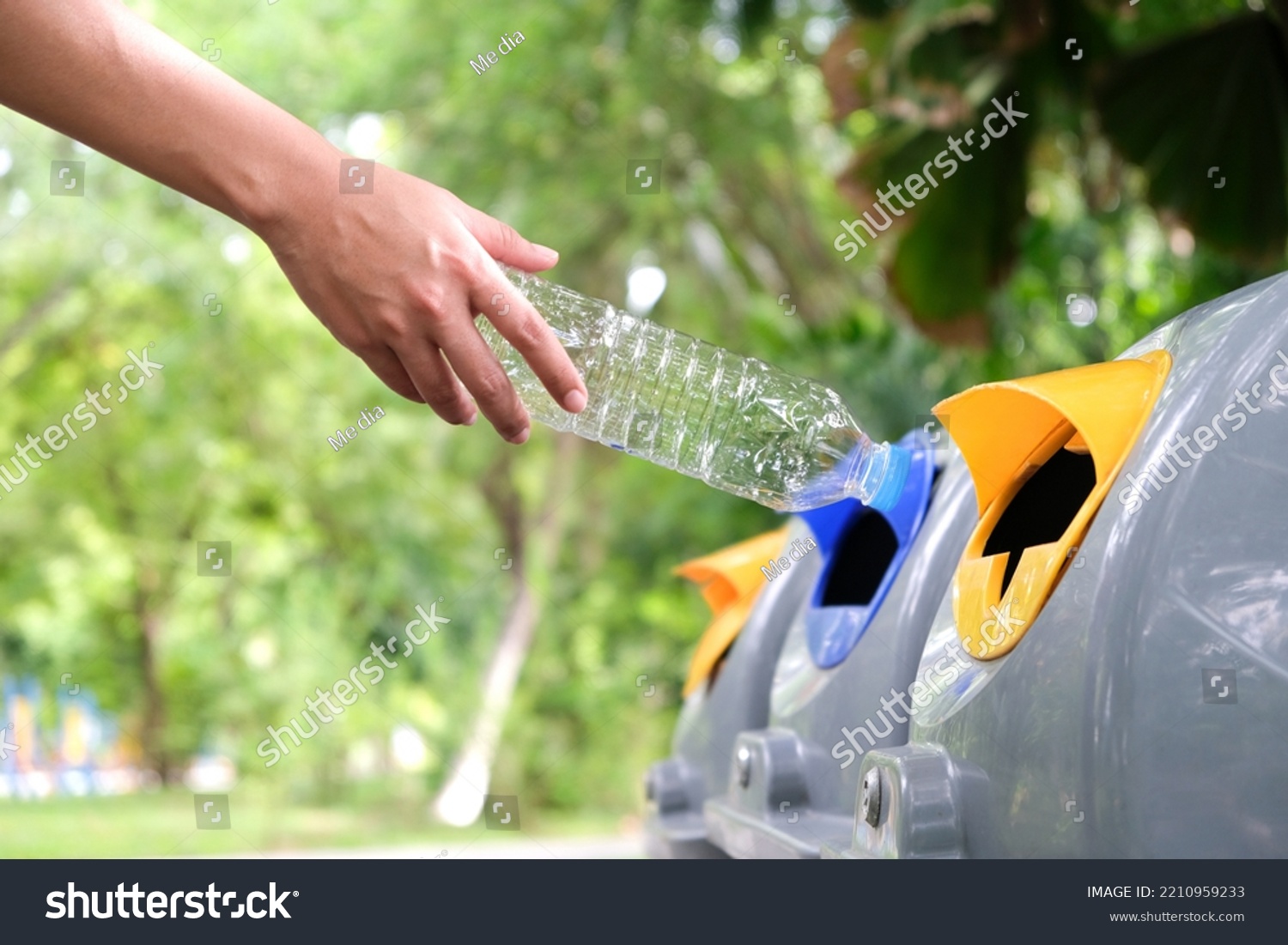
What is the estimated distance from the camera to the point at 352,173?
135 centimetres

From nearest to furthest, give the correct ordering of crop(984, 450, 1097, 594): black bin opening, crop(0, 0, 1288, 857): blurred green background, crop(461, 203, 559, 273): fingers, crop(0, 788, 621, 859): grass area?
crop(984, 450, 1097, 594): black bin opening → crop(461, 203, 559, 273): fingers → crop(0, 0, 1288, 857): blurred green background → crop(0, 788, 621, 859): grass area

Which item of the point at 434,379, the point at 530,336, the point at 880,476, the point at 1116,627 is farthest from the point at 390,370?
the point at 1116,627

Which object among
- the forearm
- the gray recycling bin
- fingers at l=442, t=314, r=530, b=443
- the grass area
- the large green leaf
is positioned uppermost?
the large green leaf

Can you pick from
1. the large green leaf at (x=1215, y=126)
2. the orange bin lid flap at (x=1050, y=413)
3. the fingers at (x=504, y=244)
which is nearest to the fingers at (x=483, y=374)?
the fingers at (x=504, y=244)

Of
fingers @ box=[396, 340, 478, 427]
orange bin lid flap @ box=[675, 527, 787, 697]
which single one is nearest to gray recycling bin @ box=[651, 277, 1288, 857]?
fingers @ box=[396, 340, 478, 427]

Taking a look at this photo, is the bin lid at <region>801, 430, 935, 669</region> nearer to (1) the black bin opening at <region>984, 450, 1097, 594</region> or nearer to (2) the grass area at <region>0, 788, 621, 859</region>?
(1) the black bin opening at <region>984, 450, 1097, 594</region>

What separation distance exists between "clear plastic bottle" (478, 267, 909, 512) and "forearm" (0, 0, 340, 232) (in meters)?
0.64

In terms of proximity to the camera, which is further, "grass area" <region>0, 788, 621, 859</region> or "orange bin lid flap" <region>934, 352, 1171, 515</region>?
"grass area" <region>0, 788, 621, 859</region>

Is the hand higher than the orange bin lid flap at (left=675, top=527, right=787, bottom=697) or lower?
higher

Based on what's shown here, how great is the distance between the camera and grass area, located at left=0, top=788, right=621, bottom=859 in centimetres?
786

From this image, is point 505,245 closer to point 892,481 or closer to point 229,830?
point 892,481

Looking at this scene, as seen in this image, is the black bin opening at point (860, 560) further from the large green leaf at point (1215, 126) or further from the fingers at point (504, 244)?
the large green leaf at point (1215, 126)
